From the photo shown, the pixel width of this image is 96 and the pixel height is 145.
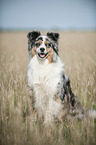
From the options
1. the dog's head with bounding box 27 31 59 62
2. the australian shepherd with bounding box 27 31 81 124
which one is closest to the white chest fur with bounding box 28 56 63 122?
the australian shepherd with bounding box 27 31 81 124

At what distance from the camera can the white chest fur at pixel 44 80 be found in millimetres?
2486

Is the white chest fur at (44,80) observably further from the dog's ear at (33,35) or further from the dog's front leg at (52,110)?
the dog's ear at (33,35)

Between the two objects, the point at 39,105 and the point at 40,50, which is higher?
the point at 40,50

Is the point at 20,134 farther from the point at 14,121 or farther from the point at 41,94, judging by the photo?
the point at 41,94

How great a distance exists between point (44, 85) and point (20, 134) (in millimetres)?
935

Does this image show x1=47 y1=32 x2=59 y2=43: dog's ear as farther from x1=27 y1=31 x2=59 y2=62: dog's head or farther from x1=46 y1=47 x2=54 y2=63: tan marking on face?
x1=46 y1=47 x2=54 y2=63: tan marking on face

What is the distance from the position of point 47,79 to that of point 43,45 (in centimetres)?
66

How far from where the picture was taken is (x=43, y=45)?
261 centimetres

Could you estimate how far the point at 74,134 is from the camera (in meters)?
1.87

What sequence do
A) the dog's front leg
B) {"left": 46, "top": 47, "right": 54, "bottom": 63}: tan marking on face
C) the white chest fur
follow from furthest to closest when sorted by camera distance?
1. {"left": 46, "top": 47, "right": 54, "bottom": 63}: tan marking on face
2. the white chest fur
3. the dog's front leg

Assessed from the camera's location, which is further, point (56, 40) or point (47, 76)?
point (56, 40)

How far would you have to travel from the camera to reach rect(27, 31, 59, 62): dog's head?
2580mm

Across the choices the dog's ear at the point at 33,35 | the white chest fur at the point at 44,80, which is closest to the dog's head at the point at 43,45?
the dog's ear at the point at 33,35

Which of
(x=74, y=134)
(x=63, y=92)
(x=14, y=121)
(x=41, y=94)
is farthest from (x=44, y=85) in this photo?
(x=74, y=134)
